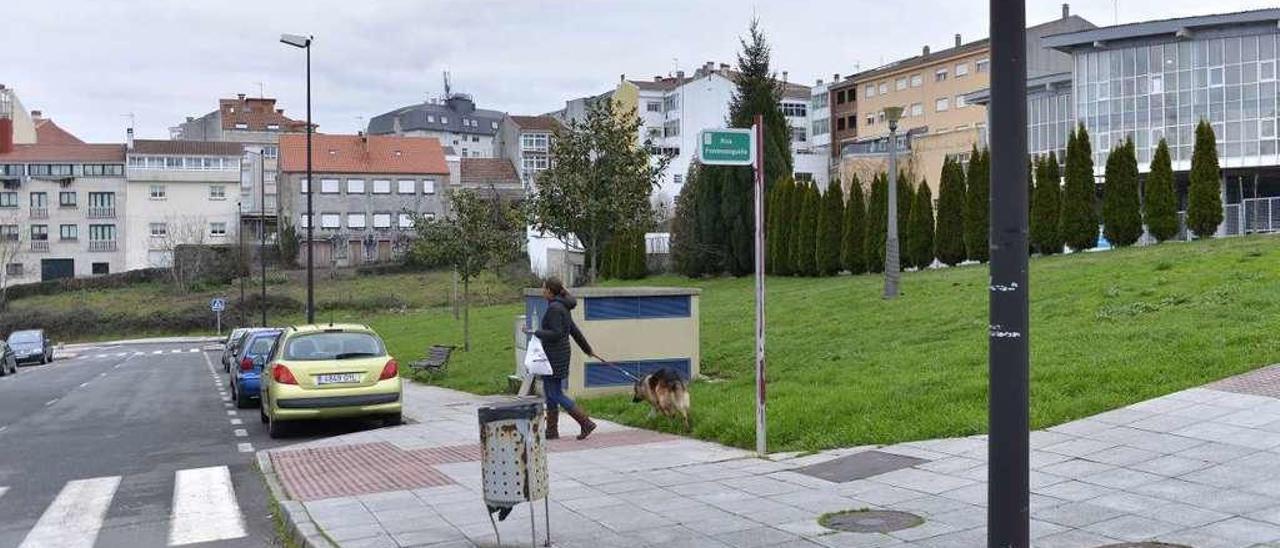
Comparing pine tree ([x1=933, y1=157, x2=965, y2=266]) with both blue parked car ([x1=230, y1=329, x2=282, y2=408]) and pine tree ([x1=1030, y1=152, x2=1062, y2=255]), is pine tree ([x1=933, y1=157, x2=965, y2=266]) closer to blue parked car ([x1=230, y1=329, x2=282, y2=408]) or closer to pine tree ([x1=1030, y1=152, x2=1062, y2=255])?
pine tree ([x1=1030, y1=152, x2=1062, y2=255])

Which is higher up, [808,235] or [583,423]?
[808,235]

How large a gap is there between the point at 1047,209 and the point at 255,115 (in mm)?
103791

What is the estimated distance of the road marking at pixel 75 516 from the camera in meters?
8.11

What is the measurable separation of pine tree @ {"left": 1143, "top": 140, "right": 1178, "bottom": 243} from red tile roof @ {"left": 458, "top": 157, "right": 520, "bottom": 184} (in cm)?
7369

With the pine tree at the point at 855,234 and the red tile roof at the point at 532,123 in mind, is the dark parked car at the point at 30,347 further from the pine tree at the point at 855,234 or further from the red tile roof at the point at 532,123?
the red tile roof at the point at 532,123

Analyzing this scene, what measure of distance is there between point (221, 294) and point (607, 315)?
62.0m

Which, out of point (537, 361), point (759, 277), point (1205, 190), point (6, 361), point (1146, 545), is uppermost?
point (1205, 190)

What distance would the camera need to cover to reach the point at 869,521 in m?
7.05

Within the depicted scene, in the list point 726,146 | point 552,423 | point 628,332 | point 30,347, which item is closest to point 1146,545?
point 726,146

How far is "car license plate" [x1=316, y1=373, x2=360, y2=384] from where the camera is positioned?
14.4 m

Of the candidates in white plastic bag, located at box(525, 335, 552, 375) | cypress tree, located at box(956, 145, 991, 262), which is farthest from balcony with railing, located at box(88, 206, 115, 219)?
white plastic bag, located at box(525, 335, 552, 375)

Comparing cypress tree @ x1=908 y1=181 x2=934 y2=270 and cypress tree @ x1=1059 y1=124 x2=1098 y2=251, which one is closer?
cypress tree @ x1=1059 y1=124 x2=1098 y2=251

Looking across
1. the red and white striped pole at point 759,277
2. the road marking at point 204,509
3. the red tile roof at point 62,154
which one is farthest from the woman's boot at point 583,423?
the red tile roof at point 62,154

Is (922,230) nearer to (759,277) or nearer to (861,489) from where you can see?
(759,277)
